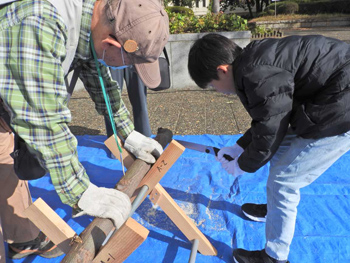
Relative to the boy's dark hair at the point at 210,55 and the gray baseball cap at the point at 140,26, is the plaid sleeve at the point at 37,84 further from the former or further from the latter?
the boy's dark hair at the point at 210,55

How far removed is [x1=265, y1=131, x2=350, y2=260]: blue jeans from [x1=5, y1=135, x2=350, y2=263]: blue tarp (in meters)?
0.28

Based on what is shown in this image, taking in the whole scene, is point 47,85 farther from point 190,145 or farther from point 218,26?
point 218,26

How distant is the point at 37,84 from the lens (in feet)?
3.23

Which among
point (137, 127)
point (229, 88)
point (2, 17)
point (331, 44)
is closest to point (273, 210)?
point (229, 88)

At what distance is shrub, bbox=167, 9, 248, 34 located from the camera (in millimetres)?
5320

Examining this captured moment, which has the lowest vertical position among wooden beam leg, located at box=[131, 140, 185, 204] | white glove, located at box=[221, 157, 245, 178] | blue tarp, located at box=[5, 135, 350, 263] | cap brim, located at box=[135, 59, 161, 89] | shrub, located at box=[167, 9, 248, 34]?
blue tarp, located at box=[5, 135, 350, 263]

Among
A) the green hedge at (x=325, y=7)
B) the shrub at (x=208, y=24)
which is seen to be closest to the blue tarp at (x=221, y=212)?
the shrub at (x=208, y=24)

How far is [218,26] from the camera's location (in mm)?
5457

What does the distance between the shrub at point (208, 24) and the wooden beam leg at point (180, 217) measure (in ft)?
13.6

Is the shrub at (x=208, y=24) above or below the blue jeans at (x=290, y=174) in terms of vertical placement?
above

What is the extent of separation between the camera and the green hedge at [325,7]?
16.1 metres

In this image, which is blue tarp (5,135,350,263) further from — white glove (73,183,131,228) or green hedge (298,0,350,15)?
green hedge (298,0,350,15)

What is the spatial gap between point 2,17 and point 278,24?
15664 mm

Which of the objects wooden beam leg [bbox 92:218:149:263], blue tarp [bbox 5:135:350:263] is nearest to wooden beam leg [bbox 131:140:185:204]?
blue tarp [bbox 5:135:350:263]
